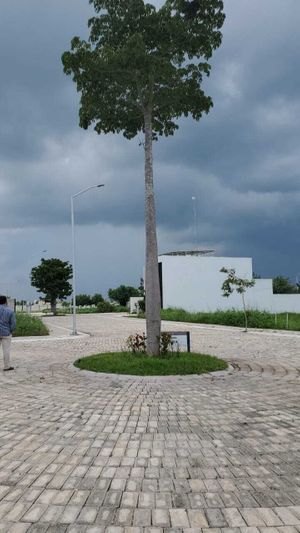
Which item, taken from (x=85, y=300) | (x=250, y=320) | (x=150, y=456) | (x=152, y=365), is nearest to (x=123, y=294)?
(x=85, y=300)

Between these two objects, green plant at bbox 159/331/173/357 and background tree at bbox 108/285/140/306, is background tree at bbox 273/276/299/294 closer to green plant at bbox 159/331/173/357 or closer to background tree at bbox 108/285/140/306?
background tree at bbox 108/285/140/306

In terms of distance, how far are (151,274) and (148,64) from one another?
16.8 ft

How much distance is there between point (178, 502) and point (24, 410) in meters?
3.87

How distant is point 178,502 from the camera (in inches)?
150

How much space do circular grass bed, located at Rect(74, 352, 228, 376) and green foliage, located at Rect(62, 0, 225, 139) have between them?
21.4 ft

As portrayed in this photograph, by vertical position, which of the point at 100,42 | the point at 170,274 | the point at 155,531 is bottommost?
the point at 155,531

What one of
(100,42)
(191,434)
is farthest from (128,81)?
(191,434)

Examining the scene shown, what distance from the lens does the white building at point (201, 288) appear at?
49438 mm

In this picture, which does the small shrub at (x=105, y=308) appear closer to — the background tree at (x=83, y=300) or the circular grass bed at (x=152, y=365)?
the background tree at (x=83, y=300)

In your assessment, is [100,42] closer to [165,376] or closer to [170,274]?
[165,376]


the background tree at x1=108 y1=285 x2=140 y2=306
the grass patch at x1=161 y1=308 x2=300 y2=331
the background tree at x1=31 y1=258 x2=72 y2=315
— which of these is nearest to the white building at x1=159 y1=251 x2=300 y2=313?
the grass patch at x1=161 y1=308 x2=300 y2=331

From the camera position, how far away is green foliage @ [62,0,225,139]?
1112cm

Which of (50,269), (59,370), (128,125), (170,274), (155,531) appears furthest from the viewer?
(50,269)

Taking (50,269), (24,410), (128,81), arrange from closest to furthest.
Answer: (24,410), (128,81), (50,269)
